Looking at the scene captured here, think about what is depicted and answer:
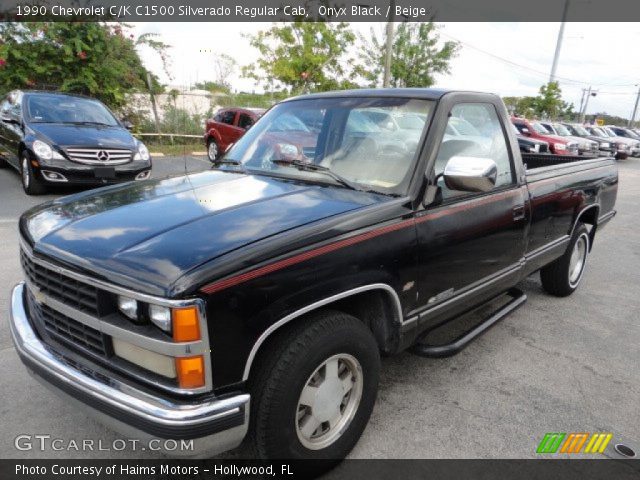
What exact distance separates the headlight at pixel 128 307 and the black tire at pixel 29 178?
6.67m

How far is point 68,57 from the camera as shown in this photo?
12.9 meters

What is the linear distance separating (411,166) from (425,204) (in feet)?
0.78

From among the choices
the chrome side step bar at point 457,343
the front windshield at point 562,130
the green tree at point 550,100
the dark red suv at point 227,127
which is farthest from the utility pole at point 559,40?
the chrome side step bar at point 457,343

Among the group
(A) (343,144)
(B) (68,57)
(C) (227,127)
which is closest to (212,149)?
(C) (227,127)

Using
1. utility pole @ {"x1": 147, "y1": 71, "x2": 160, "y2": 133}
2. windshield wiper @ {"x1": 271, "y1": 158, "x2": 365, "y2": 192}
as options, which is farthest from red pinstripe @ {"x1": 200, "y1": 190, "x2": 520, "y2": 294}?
utility pole @ {"x1": 147, "y1": 71, "x2": 160, "y2": 133}

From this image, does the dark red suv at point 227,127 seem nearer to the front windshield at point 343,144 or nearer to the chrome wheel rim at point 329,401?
the front windshield at point 343,144

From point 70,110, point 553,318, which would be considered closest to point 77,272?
point 553,318

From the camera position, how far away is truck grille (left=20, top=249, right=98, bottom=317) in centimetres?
189

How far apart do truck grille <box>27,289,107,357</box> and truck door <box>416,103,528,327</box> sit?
1.62m

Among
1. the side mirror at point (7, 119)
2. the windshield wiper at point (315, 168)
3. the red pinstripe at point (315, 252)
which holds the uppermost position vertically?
the windshield wiper at point (315, 168)

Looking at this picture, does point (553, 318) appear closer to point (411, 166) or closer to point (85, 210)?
point (411, 166)

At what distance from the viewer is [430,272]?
259 centimetres

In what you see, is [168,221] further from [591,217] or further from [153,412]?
[591,217]

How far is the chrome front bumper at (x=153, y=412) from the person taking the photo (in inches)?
66.9
